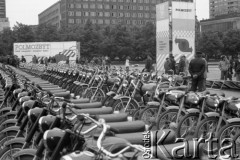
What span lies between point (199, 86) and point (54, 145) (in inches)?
356

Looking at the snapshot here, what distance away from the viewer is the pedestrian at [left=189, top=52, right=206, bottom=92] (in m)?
11.9

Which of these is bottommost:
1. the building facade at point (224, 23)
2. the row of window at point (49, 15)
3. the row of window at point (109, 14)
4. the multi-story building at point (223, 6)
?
the building facade at point (224, 23)

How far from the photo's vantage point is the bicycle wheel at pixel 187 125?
21.6 feet

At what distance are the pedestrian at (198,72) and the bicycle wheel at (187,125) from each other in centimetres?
516

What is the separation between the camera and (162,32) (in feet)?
62.9

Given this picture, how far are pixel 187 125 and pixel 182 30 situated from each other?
40.2 ft

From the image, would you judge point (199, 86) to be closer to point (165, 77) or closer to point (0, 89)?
point (165, 77)

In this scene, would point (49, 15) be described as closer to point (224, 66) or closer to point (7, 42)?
point (7, 42)

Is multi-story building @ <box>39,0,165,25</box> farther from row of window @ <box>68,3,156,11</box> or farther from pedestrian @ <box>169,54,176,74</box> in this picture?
pedestrian @ <box>169,54,176,74</box>

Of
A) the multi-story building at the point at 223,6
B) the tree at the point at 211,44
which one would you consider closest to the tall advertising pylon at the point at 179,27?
the tree at the point at 211,44

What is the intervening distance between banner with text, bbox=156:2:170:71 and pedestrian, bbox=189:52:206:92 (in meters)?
6.87

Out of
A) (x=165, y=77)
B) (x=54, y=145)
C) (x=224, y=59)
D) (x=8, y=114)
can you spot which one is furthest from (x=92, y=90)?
(x=224, y=59)

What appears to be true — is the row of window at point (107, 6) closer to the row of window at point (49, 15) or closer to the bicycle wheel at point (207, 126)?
the row of window at point (49, 15)

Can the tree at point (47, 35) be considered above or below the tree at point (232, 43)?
above
